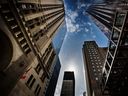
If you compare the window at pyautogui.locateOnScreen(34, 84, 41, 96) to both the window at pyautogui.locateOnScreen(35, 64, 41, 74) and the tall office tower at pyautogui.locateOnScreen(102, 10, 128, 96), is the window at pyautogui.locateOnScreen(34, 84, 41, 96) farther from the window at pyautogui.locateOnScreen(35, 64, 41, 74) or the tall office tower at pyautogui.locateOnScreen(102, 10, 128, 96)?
the tall office tower at pyautogui.locateOnScreen(102, 10, 128, 96)

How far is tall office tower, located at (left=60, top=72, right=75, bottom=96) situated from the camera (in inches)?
5295

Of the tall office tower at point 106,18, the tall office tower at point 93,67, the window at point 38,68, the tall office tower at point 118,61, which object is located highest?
the tall office tower at point 118,61

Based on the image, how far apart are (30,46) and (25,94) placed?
36.8 ft

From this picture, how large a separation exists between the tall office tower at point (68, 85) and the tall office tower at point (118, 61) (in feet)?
366

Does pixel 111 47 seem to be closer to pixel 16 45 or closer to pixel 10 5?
pixel 16 45

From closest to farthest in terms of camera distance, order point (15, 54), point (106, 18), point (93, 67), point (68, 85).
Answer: point (15, 54), point (106, 18), point (93, 67), point (68, 85)

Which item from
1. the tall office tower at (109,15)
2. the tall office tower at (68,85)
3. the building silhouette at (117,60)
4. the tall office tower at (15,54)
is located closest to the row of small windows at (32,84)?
the tall office tower at (15,54)

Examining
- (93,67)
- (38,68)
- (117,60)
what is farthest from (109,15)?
(117,60)

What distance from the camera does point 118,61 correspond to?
2191 cm

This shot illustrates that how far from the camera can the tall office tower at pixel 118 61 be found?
19778 millimetres

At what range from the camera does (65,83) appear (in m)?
146

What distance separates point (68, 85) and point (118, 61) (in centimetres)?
12645

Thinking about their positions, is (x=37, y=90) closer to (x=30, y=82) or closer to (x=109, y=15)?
(x=30, y=82)

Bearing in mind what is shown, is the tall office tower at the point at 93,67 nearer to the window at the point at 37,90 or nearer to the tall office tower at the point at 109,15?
the tall office tower at the point at 109,15
